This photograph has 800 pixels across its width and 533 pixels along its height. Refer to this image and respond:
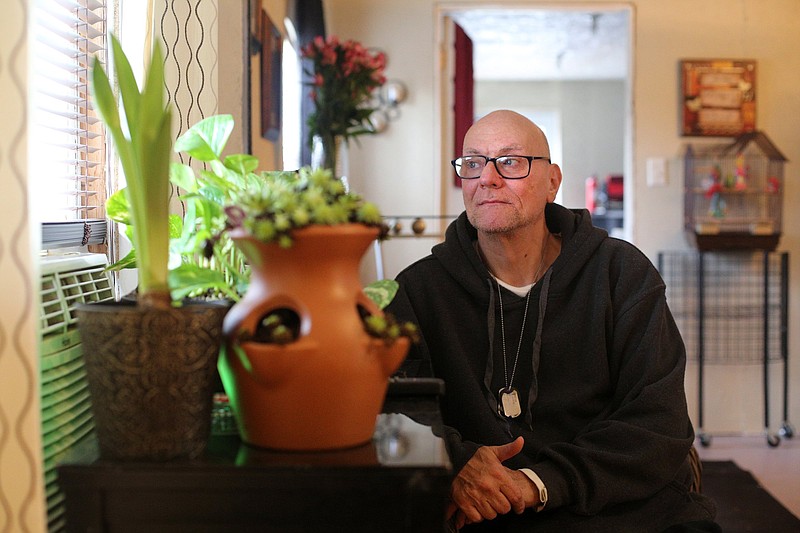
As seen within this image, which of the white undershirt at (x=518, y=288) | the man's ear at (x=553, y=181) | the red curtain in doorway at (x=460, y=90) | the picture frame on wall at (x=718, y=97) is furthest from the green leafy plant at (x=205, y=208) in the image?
the picture frame on wall at (x=718, y=97)

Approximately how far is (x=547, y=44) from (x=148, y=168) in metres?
6.98

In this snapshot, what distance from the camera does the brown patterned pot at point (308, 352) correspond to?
900 millimetres

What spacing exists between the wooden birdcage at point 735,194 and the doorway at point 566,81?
1.84 m

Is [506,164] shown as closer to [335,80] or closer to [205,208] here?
[205,208]

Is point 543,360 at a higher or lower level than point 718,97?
lower

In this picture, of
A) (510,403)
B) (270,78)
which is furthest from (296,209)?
(270,78)

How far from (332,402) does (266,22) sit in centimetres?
225

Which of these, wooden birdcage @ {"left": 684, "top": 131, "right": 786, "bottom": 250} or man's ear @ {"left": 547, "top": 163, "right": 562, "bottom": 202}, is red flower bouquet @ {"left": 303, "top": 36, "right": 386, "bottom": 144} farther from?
wooden birdcage @ {"left": 684, "top": 131, "right": 786, "bottom": 250}

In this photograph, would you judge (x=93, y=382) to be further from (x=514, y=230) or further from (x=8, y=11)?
(x=514, y=230)

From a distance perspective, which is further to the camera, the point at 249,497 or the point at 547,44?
the point at 547,44

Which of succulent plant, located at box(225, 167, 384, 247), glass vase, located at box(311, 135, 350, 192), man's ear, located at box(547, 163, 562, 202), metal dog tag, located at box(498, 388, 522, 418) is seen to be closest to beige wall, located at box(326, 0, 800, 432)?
glass vase, located at box(311, 135, 350, 192)

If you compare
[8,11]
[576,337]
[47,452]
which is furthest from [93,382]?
[576,337]

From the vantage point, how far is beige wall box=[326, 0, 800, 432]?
176 inches

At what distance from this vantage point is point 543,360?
1.76 m
